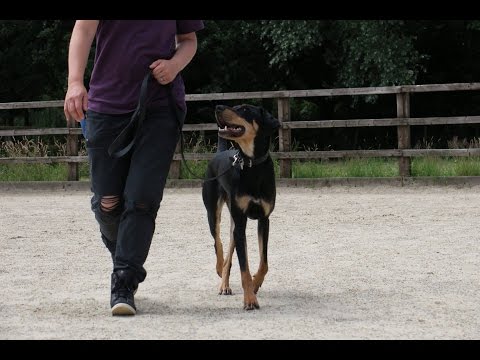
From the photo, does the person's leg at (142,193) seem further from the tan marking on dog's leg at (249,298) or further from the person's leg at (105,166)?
the tan marking on dog's leg at (249,298)

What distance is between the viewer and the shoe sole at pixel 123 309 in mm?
4582

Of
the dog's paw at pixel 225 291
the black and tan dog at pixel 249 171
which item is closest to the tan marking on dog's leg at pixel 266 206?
the black and tan dog at pixel 249 171

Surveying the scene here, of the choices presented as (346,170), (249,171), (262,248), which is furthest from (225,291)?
(346,170)

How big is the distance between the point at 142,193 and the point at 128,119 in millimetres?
400

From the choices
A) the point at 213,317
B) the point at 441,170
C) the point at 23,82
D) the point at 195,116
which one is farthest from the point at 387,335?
the point at 23,82

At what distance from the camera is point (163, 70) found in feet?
15.5

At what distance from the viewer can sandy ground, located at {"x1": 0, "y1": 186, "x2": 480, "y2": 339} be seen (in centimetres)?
429

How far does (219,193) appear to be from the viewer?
562 cm

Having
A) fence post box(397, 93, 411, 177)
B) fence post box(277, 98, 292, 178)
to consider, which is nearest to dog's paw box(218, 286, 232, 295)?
fence post box(397, 93, 411, 177)

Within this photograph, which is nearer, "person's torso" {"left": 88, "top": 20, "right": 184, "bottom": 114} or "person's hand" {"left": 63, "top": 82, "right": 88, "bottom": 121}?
"person's hand" {"left": 63, "top": 82, "right": 88, "bottom": 121}

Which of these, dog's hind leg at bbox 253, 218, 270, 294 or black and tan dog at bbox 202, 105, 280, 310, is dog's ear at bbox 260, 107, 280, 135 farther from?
dog's hind leg at bbox 253, 218, 270, 294

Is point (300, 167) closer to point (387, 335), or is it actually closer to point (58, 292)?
point (58, 292)

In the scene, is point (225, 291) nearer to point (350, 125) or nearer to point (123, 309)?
point (123, 309)

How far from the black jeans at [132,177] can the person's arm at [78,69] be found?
160 millimetres
